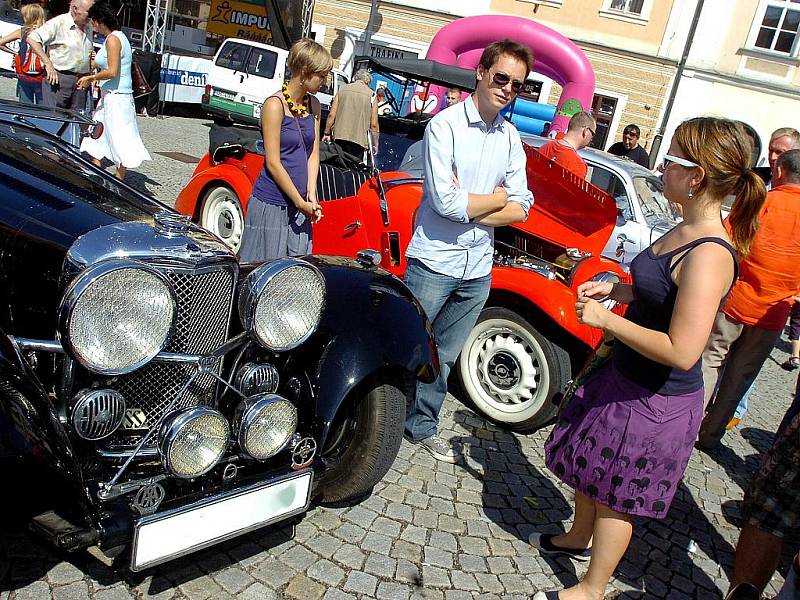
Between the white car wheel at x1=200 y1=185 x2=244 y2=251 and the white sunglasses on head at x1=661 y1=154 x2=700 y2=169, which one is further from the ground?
the white sunglasses on head at x1=661 y1=154 x2=700 y2=169

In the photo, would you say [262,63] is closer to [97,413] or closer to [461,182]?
[461,182]

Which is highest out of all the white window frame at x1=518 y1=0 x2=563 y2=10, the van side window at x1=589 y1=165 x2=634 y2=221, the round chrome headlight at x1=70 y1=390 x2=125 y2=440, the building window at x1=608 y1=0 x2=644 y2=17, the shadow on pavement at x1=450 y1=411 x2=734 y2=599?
the building window at x1=608 y1=0 x2=644 y2=17

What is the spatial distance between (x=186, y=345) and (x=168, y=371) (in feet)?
0.32

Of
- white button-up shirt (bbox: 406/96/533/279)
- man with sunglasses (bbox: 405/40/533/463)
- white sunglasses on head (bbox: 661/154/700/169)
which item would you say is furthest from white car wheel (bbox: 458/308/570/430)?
white sunglasses on head (bbox: 661/154/700/169)

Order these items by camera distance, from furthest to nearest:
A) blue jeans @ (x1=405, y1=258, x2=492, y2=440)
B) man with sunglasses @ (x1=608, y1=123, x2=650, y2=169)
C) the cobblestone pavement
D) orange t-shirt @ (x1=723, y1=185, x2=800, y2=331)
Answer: man with sunglasses @ (x1=608, y1=123, x2=650, y2=169) < orange t-shirt @ (x1=723, y1=185, x2=800, y2=331) < blue jeans @ (x1=405, y1=258, x2=492, y2=440) < the cobblestone pavement

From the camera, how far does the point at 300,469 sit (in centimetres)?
228

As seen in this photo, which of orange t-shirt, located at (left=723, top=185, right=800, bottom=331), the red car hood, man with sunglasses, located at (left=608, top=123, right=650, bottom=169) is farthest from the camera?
man with sunglasses, located at (left=608, top=123, right=650, bottom=169)

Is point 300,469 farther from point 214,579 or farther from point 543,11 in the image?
point 543,11

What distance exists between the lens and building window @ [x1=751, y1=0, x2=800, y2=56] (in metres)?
17.6

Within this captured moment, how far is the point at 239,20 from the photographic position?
69.4 feet

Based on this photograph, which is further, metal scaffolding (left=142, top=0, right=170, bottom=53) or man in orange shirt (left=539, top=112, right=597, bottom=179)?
metal scaffolding (left=142, top=0, right=170, bottom=53)

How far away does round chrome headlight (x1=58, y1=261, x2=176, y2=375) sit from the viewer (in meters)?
1.79

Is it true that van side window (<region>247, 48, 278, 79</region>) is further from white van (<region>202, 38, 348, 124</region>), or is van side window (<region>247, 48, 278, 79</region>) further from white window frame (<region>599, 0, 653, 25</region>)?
white window frame (<region>599, 0, 653, 25</region>)

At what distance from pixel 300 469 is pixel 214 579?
0.49 meters
